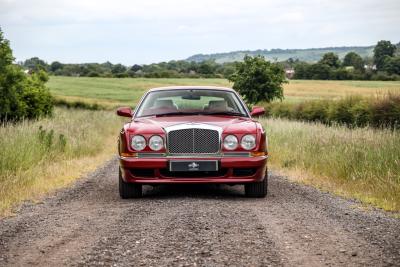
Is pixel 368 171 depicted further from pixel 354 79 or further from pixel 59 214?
pixel 354 79

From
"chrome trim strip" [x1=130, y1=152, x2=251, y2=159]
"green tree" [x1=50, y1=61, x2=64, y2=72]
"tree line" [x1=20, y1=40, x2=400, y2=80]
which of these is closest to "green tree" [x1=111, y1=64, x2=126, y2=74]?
"tree line" [x1=20, y1=40, x2=400, y2=80]

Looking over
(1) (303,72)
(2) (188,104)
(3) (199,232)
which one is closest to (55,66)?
(1) (303,72)

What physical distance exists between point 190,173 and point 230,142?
0.67 meters

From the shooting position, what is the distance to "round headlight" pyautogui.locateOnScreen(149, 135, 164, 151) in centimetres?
891

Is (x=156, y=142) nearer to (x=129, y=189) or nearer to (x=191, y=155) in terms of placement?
(x=191, y=155)

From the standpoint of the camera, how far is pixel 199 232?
636 centimetres

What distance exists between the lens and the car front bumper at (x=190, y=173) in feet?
29.2

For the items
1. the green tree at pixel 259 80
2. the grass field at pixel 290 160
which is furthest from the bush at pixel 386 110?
the green tree at pixel 259 80

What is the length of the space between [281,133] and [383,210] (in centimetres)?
1205

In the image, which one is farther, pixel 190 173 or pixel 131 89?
pixel 131 89

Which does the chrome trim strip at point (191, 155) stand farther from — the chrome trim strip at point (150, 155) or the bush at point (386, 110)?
the bush at point (386, 110)

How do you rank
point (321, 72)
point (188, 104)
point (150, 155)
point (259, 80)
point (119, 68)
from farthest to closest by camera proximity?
point (119, 68), point (321, 72), point (259, 80), point (188, 104), point (150, 155)

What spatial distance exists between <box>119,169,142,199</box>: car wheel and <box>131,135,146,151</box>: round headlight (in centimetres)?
60

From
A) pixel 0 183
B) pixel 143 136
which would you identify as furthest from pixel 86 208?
pixel 0 183
